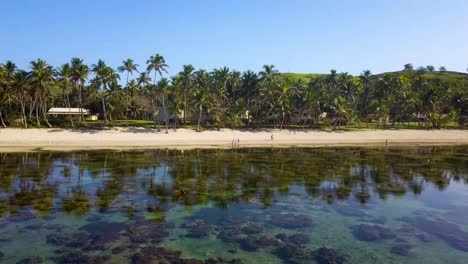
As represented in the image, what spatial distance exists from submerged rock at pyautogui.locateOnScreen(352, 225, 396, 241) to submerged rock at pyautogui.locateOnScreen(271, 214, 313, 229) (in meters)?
2.92

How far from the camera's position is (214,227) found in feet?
78.1

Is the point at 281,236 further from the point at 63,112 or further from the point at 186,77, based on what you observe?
the point at 63,112

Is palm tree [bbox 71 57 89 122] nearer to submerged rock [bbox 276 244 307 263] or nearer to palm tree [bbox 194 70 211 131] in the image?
palm tree [bbox 194 70 211 131]

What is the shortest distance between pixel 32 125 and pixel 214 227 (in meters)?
71.7

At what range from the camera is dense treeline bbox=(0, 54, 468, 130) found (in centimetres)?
8312

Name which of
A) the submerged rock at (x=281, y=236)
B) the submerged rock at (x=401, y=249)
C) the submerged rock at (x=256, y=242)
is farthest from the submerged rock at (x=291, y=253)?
the submerged rock at (x=401, y=249)

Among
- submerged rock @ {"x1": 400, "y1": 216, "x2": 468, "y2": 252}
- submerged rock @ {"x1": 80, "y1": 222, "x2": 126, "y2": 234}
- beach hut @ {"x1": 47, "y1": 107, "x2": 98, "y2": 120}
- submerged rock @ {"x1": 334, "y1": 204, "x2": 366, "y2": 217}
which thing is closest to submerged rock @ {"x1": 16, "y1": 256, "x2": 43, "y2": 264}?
submerged rock @ {"x1": 80, "y1": 222, "x2": 126, "y2": 234}

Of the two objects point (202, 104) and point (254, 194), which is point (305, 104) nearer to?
point (202, 104)

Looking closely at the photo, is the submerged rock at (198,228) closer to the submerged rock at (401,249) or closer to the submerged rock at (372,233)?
the submerged rock at (372,233)

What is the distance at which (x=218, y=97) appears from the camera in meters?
98.1

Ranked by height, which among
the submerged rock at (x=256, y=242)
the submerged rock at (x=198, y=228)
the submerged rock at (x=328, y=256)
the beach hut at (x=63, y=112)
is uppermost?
the beach hut at (x=63, y=112)

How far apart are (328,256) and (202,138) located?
64.2 meters

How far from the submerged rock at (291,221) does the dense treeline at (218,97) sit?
62964mm

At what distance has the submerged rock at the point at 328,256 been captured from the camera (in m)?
18.8
